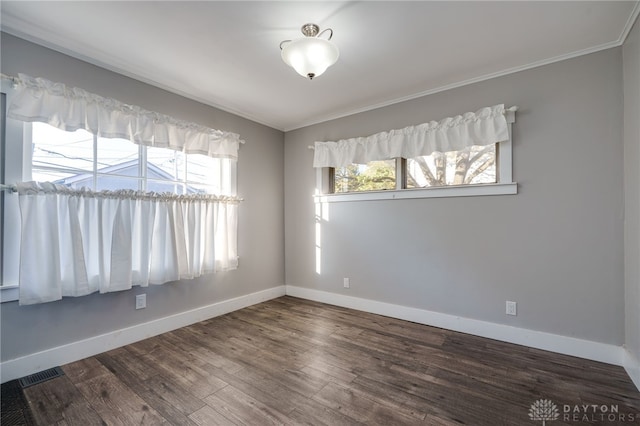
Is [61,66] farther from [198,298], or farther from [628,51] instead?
[628,51]

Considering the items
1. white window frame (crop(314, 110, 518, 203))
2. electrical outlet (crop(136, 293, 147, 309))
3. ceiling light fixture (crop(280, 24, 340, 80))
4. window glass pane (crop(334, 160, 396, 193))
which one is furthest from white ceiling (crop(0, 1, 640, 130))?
electrical outlet (crop(136, 293, 147, 309))

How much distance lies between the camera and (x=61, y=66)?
2227mm

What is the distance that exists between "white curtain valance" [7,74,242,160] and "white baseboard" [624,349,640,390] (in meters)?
3.93

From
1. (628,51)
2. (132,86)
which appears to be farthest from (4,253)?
(628,51)

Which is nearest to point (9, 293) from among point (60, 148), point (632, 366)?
point (60, 148)

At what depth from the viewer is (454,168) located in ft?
9.59

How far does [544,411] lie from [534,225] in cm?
145

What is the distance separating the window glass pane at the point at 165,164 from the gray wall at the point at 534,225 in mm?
2202

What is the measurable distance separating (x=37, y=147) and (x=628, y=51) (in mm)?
4438

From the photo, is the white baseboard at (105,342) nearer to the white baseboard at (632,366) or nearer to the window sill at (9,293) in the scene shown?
the window sill at (9,293)

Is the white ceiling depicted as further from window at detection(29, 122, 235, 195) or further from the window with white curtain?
window at detection(29, 122, 235, 195)

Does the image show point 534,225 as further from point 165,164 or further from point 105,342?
point 105,342

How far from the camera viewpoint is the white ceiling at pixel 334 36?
5.99ft

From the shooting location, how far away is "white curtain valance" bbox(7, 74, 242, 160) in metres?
2.01
